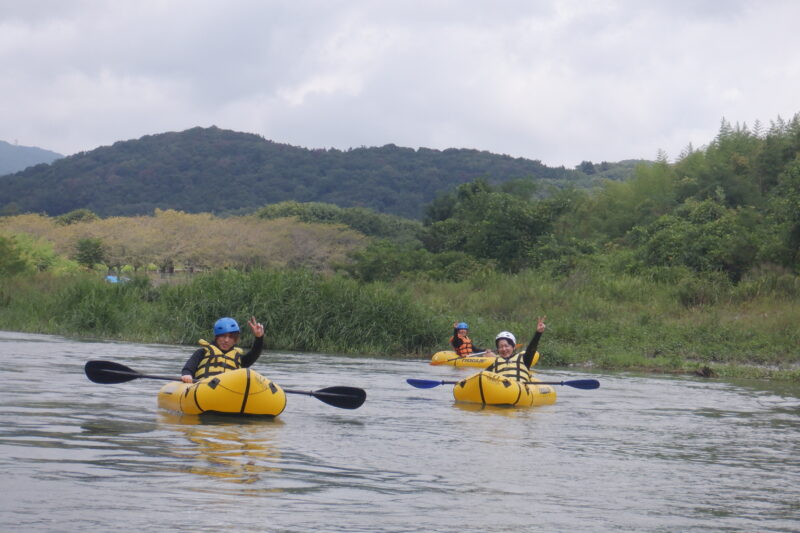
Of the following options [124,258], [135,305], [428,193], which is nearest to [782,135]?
[135,305]

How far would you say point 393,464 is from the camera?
9.11 meters

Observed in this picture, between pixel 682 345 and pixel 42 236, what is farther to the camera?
pixel 42 236

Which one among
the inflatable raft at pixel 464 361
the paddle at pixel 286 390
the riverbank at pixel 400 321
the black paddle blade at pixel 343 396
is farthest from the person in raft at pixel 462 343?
the black paddle blade at pixel 343 396

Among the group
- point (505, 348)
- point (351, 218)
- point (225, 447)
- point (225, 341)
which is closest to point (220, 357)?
point (225, 341)

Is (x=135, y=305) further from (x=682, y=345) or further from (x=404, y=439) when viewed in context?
(x=404, y=439)

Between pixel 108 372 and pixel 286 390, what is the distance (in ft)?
7.60

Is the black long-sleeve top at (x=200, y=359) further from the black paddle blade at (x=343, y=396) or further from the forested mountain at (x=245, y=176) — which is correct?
the forested mountain at (x=245, y=176)

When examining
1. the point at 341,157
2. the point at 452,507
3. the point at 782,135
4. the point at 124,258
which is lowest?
the point at 452,507

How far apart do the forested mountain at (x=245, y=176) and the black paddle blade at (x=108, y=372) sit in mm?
72595

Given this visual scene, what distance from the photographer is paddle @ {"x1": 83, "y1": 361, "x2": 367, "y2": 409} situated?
480 inches

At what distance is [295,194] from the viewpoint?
93375 millimetres

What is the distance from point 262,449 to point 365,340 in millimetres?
14601

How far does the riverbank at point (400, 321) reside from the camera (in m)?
23.0

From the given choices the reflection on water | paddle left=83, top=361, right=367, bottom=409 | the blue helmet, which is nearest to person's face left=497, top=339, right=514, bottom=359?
paddle left=83, top=361, right=367, bottom=409
